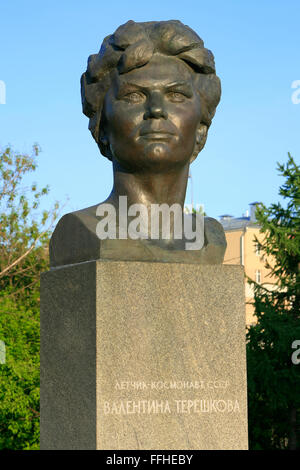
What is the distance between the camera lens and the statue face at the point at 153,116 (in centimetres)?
557

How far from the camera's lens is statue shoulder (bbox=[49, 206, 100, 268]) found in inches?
214

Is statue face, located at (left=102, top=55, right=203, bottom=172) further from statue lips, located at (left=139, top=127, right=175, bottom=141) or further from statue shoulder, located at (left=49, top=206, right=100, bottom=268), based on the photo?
statue shoulder, located at (left=49, top=206, right=100, bottom=268)

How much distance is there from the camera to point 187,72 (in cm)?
585

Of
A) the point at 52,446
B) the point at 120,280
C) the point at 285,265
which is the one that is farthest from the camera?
the point at 285,265

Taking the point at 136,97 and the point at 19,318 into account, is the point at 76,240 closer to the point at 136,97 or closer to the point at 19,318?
the point at 136,97

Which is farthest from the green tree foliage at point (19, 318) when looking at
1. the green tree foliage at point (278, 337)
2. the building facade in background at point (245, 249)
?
the building facade in background at point (245, 249)

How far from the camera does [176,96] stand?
573 cm

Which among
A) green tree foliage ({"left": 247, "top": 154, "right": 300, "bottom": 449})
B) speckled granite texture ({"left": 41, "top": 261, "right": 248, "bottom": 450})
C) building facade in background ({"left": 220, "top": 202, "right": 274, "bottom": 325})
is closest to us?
speckled granite texture ({"left": 41, "top": 261, "right": 248, "bottom": 450})

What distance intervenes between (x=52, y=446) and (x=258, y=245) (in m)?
14.2

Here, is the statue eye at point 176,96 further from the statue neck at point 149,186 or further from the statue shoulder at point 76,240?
the statue shoulder at point 76,240

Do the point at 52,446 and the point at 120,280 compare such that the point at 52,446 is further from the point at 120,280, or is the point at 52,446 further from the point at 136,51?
the point at 136,51

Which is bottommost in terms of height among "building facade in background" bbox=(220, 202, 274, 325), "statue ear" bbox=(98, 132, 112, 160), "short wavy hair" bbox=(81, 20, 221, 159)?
"statue ear" bbox=(98, 132, 112, 160)

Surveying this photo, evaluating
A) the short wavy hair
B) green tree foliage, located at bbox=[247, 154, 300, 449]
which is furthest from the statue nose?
green tree foliage, located at bbox=[247, 154, 300, 449]
